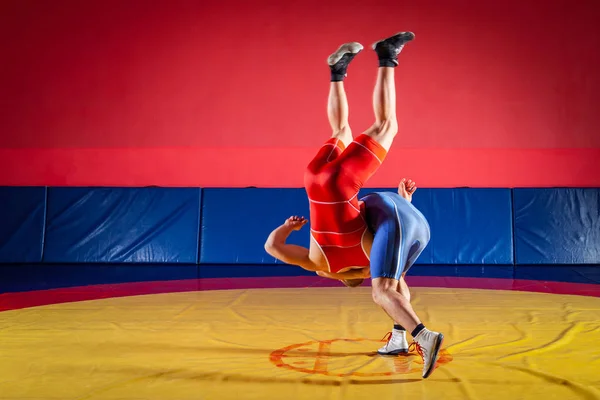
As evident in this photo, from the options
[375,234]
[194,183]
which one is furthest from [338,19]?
[375,234]

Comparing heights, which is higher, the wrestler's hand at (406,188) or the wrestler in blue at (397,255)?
the wrestler's hand at (406,188)

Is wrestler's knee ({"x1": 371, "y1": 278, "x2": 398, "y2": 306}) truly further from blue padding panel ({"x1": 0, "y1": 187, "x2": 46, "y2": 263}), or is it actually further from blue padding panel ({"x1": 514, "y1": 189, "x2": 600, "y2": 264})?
blue padding panel ({"x1": 0, "y1": 187, "x2": 46, "y2": 263})

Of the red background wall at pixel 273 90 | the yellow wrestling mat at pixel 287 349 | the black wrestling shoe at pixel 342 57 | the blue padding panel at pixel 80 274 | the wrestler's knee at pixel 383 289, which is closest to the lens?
the yellow wrestling mat at pixel 287 349

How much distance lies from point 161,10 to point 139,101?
1324 millimetres

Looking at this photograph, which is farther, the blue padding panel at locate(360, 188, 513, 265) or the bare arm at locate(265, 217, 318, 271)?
the blue padding panel at locate(360, 188, 513, 265)

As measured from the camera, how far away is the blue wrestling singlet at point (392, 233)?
3.28 meters

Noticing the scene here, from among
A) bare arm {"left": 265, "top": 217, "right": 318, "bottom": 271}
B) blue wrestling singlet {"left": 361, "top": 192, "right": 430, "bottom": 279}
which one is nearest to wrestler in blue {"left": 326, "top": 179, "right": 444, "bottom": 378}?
blue wrestling singlet {"left": 361, "top": 192, "right": 430, "bottom": 279}

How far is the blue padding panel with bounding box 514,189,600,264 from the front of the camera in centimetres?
820

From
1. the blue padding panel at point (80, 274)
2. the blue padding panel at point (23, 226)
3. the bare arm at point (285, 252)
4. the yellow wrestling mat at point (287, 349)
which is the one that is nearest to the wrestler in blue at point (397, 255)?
the yellow wrestling mat at point (287, 349)

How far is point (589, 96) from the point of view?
29.3ft

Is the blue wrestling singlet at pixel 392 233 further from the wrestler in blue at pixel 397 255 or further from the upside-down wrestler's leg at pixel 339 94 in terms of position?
the upside-down wrestler's leg at pixel 339 94

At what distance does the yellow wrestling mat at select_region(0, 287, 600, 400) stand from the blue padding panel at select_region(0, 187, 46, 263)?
11.5ft

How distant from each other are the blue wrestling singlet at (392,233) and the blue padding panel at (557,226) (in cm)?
518

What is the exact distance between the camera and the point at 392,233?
3297 millimetres
